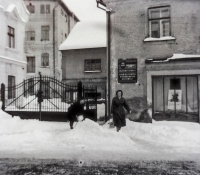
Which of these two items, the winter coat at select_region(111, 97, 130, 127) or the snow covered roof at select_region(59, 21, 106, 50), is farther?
the snow covered roof at select_region(59, 21, 106, 50)

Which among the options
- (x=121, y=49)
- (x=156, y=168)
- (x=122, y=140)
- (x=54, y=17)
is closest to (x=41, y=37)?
(x=54, y=17)

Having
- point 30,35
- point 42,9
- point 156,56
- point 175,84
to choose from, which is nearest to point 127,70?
point 156,56

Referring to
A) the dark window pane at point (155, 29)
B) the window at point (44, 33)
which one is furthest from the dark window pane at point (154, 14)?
the window at point (44, 33)

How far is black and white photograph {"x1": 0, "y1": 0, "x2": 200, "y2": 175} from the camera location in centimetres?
497

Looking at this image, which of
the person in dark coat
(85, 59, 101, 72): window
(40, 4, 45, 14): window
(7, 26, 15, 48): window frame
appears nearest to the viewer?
the person in dark coat

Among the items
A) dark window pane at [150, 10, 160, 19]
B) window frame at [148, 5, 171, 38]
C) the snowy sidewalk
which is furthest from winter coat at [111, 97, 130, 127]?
dark window pane at [150, 10, 160, 19]

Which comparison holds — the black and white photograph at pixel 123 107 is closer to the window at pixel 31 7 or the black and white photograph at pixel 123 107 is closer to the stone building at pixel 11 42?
the stone building at pixel 11 42

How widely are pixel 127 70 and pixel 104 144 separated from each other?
14.2 ft

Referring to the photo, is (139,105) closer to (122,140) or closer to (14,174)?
(122,140)

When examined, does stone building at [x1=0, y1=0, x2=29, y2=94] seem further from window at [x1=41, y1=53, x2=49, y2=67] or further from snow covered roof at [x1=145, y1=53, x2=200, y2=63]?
window at [x1=41, y1=53, x2=49, y2=67]

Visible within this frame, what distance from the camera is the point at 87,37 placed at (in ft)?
66.6

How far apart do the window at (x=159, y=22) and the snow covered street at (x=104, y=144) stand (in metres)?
4.17

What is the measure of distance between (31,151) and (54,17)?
24.5 metres

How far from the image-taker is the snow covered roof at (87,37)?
1944 centimetres
